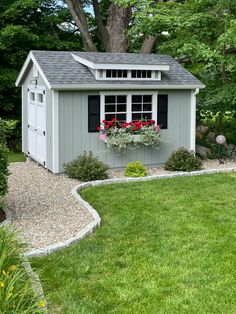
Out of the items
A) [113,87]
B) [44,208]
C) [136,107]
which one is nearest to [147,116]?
[136,107]

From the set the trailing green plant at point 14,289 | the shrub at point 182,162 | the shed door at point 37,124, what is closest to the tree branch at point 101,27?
the shed door at point 37,124

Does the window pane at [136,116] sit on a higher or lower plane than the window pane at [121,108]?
lower

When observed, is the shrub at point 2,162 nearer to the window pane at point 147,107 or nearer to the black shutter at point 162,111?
the window pane at point 147,107

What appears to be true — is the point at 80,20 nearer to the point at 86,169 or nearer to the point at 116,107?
the point at 116,107

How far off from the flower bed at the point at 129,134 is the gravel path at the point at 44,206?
70 cm

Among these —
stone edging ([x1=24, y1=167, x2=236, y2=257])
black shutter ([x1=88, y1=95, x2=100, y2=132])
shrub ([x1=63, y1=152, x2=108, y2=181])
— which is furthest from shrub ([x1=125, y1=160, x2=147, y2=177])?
black shutter ([x1=88, y1=95, x2=100, y2=132])

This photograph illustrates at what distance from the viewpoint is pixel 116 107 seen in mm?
12484

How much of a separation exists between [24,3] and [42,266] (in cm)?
1299

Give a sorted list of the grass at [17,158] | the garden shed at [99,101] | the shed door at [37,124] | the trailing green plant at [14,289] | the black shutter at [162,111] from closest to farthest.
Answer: the trailing green plant at [14,289]
the garden shed at [99,101]
the shed door at [37,124]
the black shutter at [162,111]
the grass at [17,158]

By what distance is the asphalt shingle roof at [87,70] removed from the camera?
11891 mm

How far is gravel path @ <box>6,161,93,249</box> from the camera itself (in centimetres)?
724

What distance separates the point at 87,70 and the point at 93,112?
3.80ft

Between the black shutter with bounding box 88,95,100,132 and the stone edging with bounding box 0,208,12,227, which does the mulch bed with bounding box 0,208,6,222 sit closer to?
the stone edging with bounding box 0,208,12,227

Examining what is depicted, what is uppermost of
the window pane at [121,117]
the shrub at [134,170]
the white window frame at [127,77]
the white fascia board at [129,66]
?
the white fascia board at [129,66]
